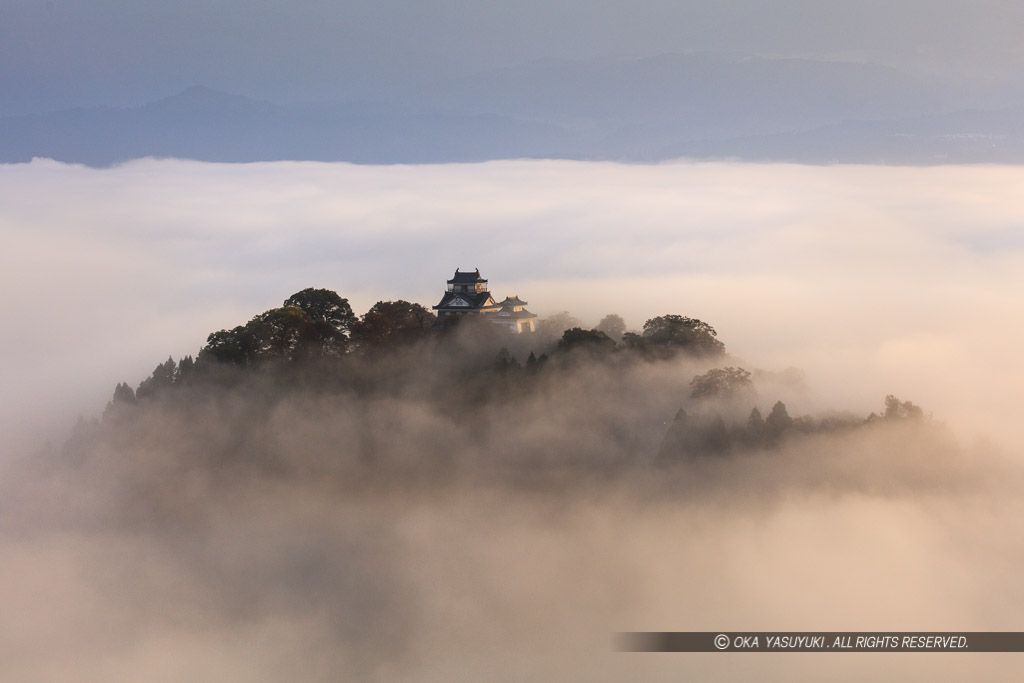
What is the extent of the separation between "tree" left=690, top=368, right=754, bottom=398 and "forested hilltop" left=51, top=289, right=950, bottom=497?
59 millimetres

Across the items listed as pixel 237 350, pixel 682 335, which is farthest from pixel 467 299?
pixel 237 350

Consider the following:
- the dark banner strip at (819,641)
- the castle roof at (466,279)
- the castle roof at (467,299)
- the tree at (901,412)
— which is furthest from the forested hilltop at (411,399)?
the castle roof at (466,279)

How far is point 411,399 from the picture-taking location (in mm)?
55219

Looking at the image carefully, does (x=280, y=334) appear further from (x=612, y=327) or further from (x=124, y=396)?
(x=612, y=327)

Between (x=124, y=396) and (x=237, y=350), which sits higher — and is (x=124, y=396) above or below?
below

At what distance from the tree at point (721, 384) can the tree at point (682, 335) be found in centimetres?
564

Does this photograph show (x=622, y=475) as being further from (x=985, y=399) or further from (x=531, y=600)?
(x=985, y=399)

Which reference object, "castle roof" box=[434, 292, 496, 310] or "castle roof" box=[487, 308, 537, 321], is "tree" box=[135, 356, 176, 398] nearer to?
"castle roof" box=[434, 292, 496, 310]

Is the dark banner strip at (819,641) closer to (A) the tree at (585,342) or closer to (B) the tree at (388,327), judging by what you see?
(A) the tree at (585,342)

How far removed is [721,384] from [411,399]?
1481cm

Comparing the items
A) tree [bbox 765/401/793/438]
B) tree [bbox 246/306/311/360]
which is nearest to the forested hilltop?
tree [bbox 246/306/311/360]

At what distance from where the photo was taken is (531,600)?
4847cm

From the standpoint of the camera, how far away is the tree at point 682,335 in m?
57.7

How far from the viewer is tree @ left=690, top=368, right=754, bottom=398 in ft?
166
